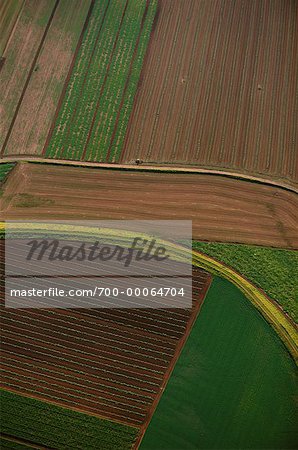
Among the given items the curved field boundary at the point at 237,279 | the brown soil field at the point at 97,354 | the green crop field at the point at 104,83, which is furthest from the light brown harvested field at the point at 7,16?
the brown soil field at the point at 97,354

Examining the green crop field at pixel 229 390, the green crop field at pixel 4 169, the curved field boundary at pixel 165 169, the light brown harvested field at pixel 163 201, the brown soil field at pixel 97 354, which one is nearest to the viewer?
the green crop field at pixel 229 390

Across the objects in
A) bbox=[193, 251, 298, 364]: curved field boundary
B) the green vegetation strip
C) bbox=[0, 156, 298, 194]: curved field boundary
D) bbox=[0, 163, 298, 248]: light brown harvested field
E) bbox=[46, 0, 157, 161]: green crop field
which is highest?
bbox=[46, 0, 157, 161]: green crop field

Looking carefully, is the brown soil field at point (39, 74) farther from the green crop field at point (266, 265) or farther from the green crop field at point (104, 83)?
the green crop field at point (266, 265)

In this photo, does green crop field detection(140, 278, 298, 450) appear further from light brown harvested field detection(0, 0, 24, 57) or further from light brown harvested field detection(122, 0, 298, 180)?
light brown harvested field detection(0, 0, 24, 57)

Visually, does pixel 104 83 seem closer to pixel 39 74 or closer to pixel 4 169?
pixel 39 74

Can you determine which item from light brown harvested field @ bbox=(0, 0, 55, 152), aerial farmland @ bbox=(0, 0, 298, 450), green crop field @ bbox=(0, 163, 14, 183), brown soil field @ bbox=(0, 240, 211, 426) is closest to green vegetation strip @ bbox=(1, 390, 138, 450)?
aerial farmland @ bbox=(0, 0, 298, 450)

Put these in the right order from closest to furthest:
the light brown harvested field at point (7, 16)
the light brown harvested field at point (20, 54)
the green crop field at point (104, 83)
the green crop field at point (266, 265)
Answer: the green crop field at point (266, 265)
the green crop field at point (104, 83)
the light brown harvested field at point (20, 54)
the light brown harvested field at point (7, 16)

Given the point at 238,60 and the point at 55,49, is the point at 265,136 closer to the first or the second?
the point at 238,60

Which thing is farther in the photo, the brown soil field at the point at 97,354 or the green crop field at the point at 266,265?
the green crop field at the point at 266,265
